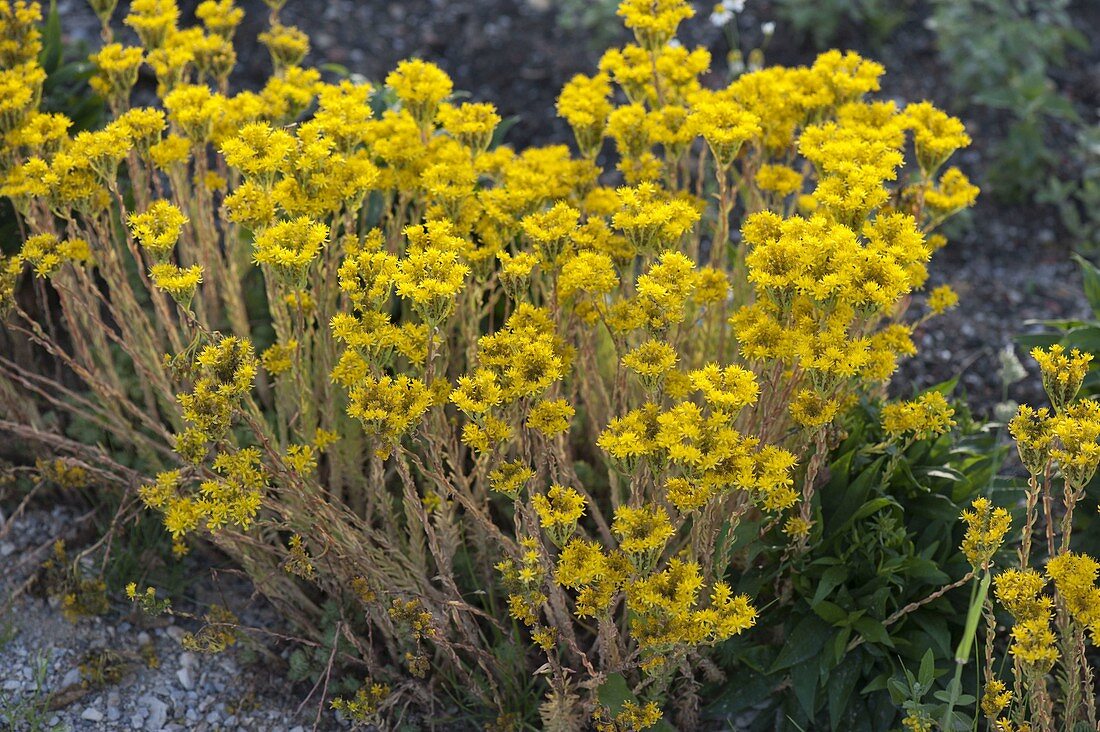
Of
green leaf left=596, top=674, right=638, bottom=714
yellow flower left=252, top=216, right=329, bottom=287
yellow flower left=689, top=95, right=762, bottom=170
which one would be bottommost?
green leaf left=596, top=674, right=638, bottom=714

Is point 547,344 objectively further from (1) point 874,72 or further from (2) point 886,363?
(1) point 874,72

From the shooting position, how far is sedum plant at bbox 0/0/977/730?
232cm

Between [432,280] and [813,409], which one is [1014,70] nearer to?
[813,409]

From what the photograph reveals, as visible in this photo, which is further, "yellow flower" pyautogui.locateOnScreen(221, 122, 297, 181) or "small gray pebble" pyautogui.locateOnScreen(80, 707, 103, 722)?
"small gray pebble" pyautogui.locateOnScreen(80, 707, 103, 722)

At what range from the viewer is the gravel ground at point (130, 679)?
3018 mm

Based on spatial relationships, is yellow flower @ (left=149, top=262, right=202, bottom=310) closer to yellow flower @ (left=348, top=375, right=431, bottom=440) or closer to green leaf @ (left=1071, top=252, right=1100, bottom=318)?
yellow flower @ (left=348, top=375, right=431, bottom=440)

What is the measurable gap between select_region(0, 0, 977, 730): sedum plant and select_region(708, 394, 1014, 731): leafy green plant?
0.40ft

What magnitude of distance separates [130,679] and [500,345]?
1.60m

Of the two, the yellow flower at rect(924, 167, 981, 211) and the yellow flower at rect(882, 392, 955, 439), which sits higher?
the yellow flower at rect(924, 167, 981, 211)

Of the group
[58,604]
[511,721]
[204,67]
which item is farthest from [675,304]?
[58,604]

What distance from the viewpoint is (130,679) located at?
3.12 m

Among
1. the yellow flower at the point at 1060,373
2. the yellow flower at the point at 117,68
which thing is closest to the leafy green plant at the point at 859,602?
the yellow flower at the point at 1060,373

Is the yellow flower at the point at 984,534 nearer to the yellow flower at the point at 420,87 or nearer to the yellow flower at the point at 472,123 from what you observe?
the yellow flower at the point at 472,123

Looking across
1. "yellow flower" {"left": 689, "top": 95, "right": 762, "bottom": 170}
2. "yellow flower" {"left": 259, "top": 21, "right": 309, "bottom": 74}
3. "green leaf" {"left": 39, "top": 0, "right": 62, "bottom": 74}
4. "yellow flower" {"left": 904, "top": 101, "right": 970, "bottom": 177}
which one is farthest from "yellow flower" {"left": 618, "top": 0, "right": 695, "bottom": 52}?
"green leaf" {"left": 39, "top": 0, "right": 62, "bottom": 74}
